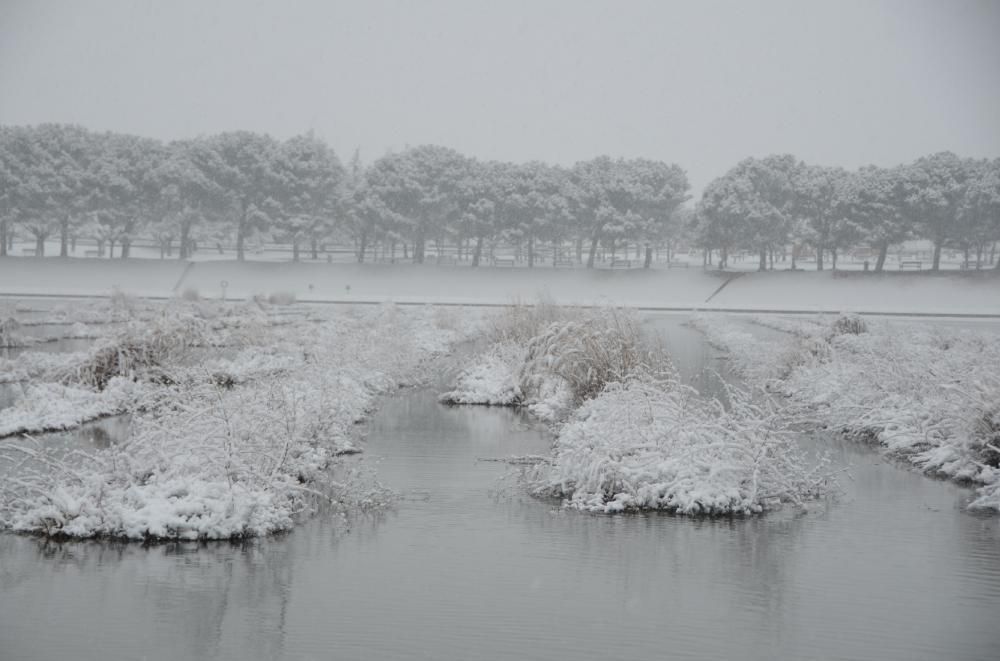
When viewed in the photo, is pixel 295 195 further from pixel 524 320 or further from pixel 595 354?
pixel 595 354

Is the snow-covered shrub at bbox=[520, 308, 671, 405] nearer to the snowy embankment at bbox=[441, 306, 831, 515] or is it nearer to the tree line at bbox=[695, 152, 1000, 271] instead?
the snowy embankment at bbox=[441, 306, 831, 515]

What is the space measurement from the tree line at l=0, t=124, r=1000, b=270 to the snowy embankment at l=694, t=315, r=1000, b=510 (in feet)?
136

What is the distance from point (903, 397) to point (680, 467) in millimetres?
6204

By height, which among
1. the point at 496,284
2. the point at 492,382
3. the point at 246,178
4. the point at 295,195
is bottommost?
the point at 492,382

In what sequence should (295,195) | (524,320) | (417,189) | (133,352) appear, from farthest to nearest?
(295,195) < (417,189) < (524,320) < (133,352)

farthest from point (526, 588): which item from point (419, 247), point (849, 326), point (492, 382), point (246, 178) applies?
point (246, 178)

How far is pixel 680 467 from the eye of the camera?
10.3 metres

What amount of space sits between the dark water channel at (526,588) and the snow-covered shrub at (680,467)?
0.29 m

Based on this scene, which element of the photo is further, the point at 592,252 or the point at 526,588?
the point at 592,252

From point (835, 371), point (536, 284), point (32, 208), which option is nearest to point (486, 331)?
point (835, 371)

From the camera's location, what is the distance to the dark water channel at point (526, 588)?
6641 mm

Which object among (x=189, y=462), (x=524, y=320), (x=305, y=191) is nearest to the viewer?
(x=189, y=462)

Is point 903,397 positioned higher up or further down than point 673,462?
higher up

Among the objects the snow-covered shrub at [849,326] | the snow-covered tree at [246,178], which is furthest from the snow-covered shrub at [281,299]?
the snow-covered shrub at [849,326]
